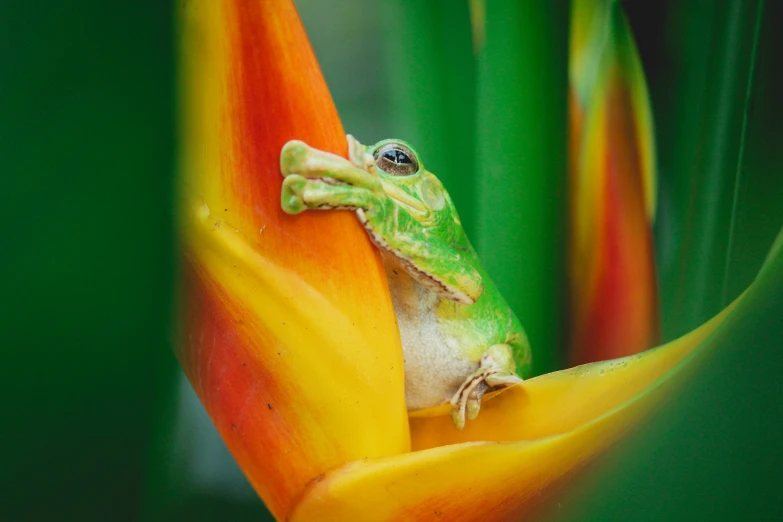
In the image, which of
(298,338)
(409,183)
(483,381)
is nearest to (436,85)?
(409,183)

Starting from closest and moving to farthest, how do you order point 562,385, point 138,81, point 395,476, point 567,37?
point 138,81 → point 395,476 → point 562,385 → point 567,37

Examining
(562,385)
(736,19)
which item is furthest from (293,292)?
(736,19)

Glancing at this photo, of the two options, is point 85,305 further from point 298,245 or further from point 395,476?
point 395,476

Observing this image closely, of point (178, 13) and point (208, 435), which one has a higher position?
point (178, 13)

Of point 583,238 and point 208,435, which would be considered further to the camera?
point 583,238

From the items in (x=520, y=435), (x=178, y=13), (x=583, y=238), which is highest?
(x=178, y=13)

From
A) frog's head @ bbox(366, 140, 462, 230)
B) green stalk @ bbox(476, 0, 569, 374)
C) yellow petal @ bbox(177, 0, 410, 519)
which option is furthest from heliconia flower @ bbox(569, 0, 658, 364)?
yellow petal @ bbox(177, 0, 410, 519)

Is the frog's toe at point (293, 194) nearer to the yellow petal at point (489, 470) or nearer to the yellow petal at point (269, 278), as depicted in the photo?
the yellow petal at point (269, 278)
